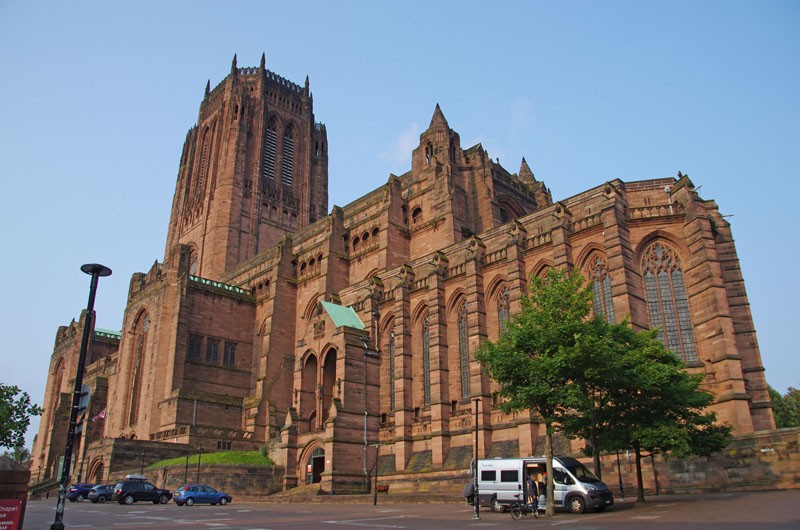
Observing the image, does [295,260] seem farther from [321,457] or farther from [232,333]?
[321,457]

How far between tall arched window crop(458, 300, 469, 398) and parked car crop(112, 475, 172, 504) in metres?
17.8

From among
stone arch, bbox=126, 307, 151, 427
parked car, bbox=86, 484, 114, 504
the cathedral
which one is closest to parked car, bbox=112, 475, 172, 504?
parked car, bbox=86, 484, 114, 504

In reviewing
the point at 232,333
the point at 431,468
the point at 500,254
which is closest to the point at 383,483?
the point at 431,468

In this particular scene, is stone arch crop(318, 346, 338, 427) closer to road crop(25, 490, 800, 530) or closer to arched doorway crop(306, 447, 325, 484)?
arched doorway crop(306, 447, 325, 484)

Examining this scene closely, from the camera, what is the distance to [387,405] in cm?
4075

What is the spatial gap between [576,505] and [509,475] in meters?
3.07

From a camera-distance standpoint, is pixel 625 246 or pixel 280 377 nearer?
pixel 625 246

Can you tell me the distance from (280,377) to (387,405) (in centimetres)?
1173

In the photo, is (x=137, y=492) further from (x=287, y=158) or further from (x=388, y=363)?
(x=287, y=158)

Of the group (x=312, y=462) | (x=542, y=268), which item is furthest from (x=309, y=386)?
(x=542, y=268)

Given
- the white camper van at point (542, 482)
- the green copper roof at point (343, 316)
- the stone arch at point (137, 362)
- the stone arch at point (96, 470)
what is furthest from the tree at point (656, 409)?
the stone arch at point (137, 362)

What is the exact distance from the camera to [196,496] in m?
31.0

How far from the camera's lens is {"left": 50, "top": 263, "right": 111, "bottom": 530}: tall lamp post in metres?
11.7

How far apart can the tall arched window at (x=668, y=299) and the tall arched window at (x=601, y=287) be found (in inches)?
73.2
